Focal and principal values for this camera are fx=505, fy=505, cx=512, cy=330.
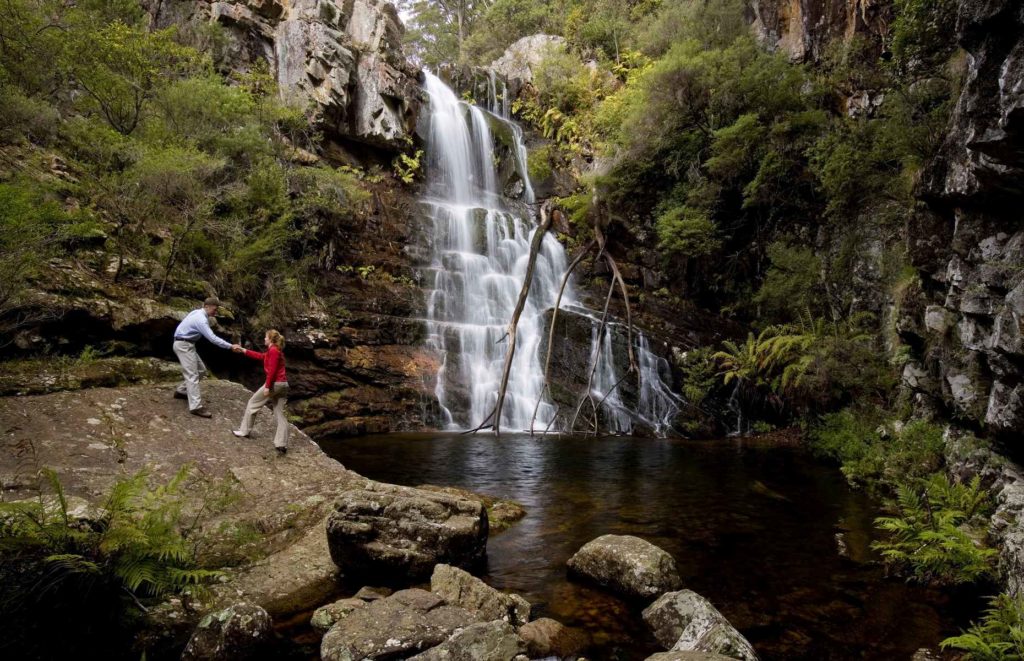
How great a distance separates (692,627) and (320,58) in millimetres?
24005

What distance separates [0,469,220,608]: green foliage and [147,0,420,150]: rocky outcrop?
801 inches

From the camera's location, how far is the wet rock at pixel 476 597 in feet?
14.6

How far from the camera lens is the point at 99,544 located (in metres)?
3.77

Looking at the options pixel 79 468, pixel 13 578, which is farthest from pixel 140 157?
pixel 13 578

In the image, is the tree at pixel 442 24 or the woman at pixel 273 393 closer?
the woman at pixel 273 393

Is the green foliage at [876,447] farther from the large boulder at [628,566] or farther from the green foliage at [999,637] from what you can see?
the large boulder at [628,566]

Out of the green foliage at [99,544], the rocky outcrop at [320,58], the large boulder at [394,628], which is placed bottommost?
the large boulder at [394,628]

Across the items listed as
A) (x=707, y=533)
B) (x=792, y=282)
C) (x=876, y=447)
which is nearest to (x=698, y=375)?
(x=792, y=282)

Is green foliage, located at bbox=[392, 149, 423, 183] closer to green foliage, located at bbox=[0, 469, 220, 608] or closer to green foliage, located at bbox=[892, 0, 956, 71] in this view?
green foliage, located at bbox=[892, 0, 956, 71]

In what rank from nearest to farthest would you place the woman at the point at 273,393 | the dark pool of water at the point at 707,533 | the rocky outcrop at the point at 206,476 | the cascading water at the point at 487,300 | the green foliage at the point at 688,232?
the dark pool of water at the point at 707,533, the rocky outcrop at the point at 206,476, the woman at the point at 273,393, the cascading water at the point at 487,300, the green foliage at the point at 688,232

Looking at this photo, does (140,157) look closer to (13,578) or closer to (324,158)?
(13,578)

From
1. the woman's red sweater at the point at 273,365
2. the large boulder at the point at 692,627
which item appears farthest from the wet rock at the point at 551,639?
the woman's red sweater at the point at 273,365

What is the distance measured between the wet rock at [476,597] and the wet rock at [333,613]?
0.69m

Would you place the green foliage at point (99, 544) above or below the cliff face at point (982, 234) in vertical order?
below
